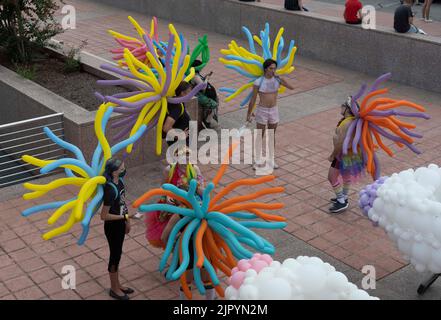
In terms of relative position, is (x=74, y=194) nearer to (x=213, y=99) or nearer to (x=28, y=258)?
(x=28, y=258)

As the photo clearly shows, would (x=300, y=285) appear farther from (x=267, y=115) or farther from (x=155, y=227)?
(x=267, y=115)

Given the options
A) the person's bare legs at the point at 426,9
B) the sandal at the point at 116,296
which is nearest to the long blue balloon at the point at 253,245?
the sandal at the point at 116,296

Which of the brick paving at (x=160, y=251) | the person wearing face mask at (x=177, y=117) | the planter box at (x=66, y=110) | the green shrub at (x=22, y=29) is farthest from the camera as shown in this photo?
the green shrub at (x=22, y=29)

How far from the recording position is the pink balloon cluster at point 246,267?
204 inches

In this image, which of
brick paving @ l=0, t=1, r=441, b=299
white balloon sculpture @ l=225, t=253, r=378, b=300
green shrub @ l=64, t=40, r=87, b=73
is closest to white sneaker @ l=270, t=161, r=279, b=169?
brick paving @ l=0, t=1, r=441, b=299

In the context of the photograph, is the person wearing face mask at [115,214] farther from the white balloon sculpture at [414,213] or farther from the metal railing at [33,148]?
the metal railing at [33,148]

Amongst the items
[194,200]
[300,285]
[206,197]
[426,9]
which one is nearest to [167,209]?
[194,200]

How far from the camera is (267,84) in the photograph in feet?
31.2

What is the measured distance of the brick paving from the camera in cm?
718

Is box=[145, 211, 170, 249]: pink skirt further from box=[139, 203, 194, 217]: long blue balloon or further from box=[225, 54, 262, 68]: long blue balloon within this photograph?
box=[225, 54, 262, 68]: long blue balloon

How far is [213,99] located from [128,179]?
2132 millimetres

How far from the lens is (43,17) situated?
12.3 metres

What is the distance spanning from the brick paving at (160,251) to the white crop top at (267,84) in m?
1.25
